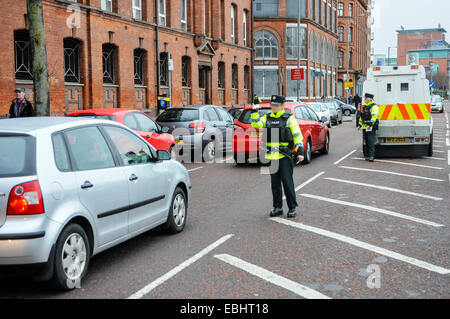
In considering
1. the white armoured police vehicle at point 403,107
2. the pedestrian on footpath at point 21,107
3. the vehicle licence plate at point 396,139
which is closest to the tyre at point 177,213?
the pedestrian on footpath at point 21,107

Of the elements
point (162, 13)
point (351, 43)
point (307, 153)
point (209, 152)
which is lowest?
point (209, 152)

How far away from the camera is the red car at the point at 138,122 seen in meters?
12.7

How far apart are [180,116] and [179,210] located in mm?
9631

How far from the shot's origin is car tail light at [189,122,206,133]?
55.3ft

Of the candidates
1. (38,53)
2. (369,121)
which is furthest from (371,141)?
(38,53)

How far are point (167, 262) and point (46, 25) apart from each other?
1660 cm

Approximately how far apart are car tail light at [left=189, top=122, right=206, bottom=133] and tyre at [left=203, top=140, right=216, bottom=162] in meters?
0.54

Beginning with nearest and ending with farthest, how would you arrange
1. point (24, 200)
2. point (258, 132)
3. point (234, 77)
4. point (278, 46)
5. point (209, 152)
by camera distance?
1. point (24, 200)
2. point (258, 132)
3. point (209, 152)
4. point (234, 77)
5. point (278, 46)

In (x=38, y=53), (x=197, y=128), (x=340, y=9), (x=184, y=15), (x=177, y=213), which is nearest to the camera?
(x=177, y=213)

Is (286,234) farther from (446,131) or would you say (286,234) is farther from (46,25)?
(446,131)

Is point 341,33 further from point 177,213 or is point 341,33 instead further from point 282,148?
point 177,213

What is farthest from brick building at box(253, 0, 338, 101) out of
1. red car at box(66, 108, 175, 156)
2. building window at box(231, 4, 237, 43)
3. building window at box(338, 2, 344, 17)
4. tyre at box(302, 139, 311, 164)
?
red car at box(66, 108, 175, 156)

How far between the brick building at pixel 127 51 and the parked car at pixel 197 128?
565cm

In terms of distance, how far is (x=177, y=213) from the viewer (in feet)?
25.5
